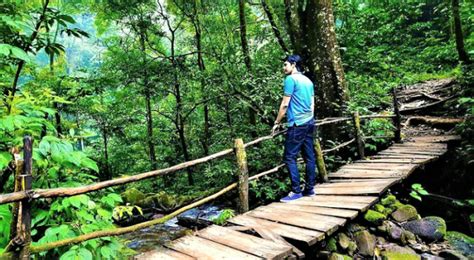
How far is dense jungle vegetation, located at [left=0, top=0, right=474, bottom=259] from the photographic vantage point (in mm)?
2764

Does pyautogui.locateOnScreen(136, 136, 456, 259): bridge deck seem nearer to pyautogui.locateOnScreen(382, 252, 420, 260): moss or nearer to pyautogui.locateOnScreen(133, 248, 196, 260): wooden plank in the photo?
pyautogui.locateOnScreen(133, 248, 196, 260): wooden plank

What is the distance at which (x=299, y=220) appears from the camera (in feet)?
13.4

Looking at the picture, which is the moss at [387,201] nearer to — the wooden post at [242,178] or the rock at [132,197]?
the wooden post at [242,178]

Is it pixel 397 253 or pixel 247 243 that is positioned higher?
pixel 247 243

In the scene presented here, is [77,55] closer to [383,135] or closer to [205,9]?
[205,9]

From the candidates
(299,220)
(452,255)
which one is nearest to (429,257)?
(452,255)

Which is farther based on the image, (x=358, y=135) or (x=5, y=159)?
(x=358, y=135)

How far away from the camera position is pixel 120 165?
15359 millimetres

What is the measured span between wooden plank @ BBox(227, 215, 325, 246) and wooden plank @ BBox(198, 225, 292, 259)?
26cm

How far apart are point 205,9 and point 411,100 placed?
345 inches

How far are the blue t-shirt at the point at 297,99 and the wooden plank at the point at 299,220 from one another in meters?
1.40

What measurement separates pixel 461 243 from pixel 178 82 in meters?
9.74

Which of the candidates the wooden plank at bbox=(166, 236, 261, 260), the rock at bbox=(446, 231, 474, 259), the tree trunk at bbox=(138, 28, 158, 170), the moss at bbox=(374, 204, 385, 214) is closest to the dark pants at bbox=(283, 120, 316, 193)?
the moss at bbox=(374, 204, 385, 214)

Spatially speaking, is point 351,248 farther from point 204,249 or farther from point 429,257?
point 204,249
